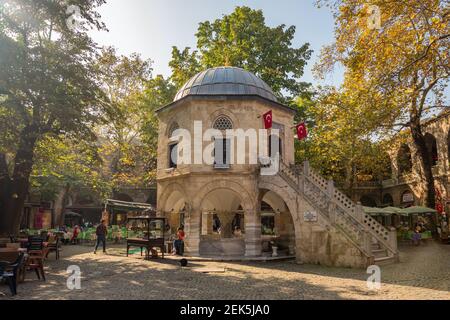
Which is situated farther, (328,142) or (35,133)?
(328,142)

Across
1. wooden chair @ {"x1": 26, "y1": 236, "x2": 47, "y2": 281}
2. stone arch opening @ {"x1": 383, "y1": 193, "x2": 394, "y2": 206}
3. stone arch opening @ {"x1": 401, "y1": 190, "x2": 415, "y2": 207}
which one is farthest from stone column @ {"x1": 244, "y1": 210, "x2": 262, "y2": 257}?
stone arch opening @ {"x1": 383, "y1": 193, "x2": 394, "y2": 206}

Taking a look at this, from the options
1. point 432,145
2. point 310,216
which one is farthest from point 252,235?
point 432,145

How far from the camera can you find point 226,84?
20.1m

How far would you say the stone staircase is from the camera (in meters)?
14.5

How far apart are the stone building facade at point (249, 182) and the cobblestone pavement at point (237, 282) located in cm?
140

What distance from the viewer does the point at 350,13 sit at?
12547 mm

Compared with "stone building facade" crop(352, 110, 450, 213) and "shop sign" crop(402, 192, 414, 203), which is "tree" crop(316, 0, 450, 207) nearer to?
"stone building facade" crop(352, 110, 450, 213)

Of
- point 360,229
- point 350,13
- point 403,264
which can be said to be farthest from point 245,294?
point 350,13

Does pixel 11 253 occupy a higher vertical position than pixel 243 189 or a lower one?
lower

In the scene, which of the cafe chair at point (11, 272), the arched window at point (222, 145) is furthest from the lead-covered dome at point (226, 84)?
the cafe chair at point (11, 272)

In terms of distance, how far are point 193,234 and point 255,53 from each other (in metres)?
16.3

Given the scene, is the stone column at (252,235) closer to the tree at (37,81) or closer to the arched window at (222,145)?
the arched window at (222,145)
